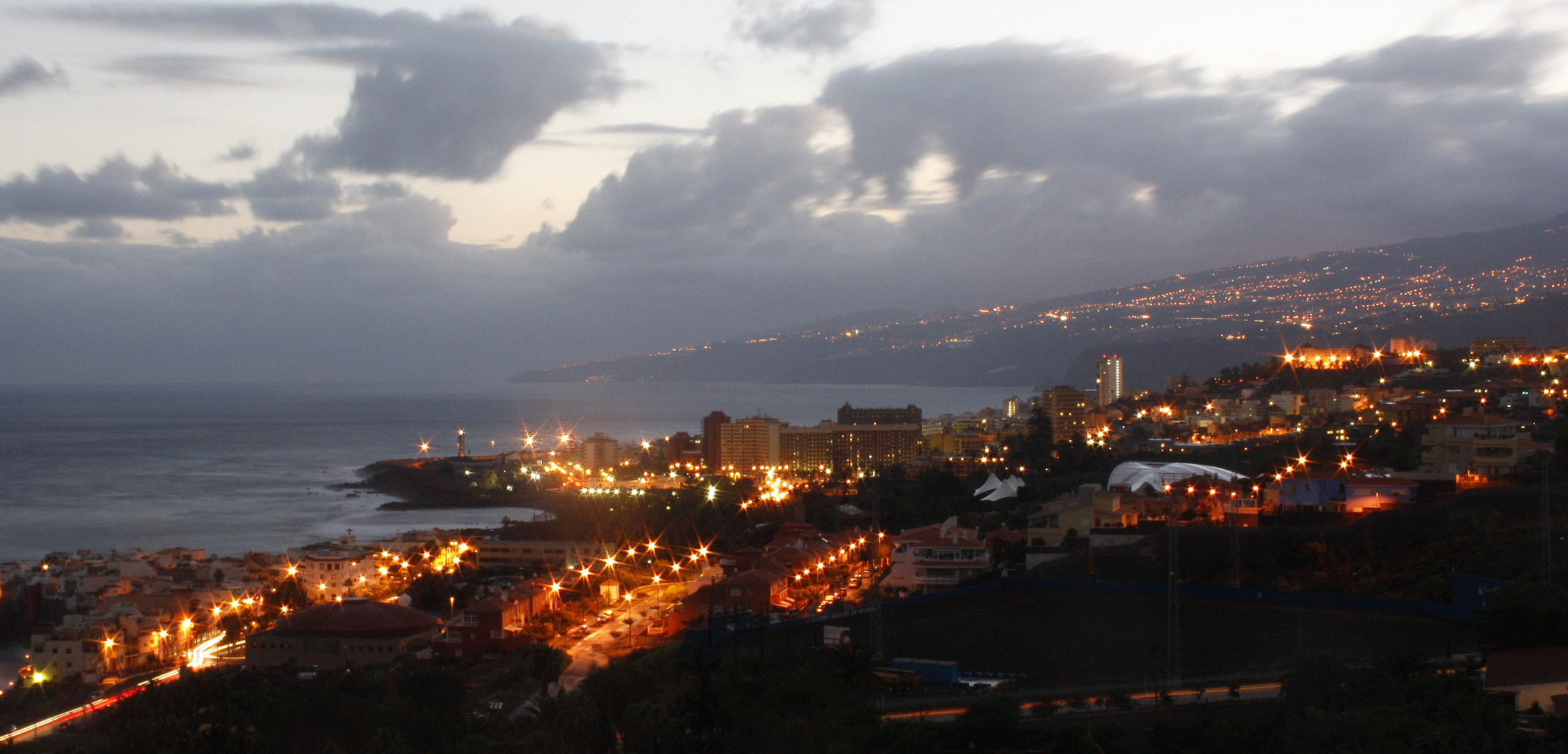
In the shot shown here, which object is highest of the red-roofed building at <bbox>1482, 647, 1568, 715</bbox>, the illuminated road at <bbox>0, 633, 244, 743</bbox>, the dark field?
the red-roofed building at <bbox>1482, 647, 1568, 715</bbox>

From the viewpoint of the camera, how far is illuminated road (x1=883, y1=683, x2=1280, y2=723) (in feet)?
18.9

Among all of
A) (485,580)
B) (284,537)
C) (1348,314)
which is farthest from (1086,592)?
(1348,314)

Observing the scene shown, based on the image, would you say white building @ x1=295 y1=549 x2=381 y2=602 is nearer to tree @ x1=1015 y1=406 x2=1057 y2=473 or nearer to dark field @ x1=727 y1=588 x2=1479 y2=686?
dark field @ x1=727 y1=588 x2=1479 y2=686

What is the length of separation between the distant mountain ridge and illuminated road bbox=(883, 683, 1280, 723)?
83.9 ft

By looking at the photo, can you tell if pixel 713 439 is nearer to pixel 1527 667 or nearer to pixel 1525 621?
pixel 1525 621

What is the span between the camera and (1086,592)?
8.92 metres

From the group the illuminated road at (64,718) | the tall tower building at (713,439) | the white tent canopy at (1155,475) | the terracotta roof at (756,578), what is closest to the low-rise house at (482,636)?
the terracotta roof at (756,578)

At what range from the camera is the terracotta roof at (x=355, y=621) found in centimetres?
965

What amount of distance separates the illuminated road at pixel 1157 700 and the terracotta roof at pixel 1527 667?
0.95m

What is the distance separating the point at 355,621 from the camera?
9.77m

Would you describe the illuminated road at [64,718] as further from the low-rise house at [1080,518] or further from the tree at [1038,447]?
the tree at [1038,447]

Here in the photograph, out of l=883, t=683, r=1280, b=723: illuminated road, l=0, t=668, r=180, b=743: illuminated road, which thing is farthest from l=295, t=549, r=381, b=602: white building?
l=883, t=683, r=1280, b=723: illuminated road

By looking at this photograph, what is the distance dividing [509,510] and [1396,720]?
22326mm

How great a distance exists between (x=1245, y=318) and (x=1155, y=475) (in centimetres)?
4133
